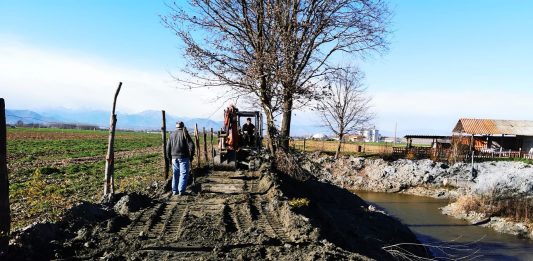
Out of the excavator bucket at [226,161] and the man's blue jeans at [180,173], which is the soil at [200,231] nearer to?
the man's blue jeans at [180,173]

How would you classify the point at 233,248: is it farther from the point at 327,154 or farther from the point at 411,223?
the point at 327,154

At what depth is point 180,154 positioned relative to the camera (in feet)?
37.2

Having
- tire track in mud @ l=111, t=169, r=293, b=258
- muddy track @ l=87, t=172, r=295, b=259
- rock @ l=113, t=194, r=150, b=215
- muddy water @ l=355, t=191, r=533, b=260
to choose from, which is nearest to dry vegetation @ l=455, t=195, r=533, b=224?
muddy water @ l=355, t=191, r=533, b=260

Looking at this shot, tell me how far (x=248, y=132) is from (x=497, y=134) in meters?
36.1

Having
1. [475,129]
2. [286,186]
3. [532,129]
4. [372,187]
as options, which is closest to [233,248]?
[286,186]

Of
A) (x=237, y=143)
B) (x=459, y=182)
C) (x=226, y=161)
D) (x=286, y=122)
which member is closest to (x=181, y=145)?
(x=226, y=161)

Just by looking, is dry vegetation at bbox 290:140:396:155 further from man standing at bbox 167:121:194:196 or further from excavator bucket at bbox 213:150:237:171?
man standing at bbox 167:121:194:196

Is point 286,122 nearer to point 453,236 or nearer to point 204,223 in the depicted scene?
point 453,236

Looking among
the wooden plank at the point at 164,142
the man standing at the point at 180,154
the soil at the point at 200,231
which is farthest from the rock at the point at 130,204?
the wooden plank at the point at 164,142

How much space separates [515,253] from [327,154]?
21.5 m

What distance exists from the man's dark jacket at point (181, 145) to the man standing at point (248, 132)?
16.6ft

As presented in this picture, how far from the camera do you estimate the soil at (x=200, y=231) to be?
6.78 metres

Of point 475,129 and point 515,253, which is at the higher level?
point 475,129

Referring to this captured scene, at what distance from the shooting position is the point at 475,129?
145 ft
